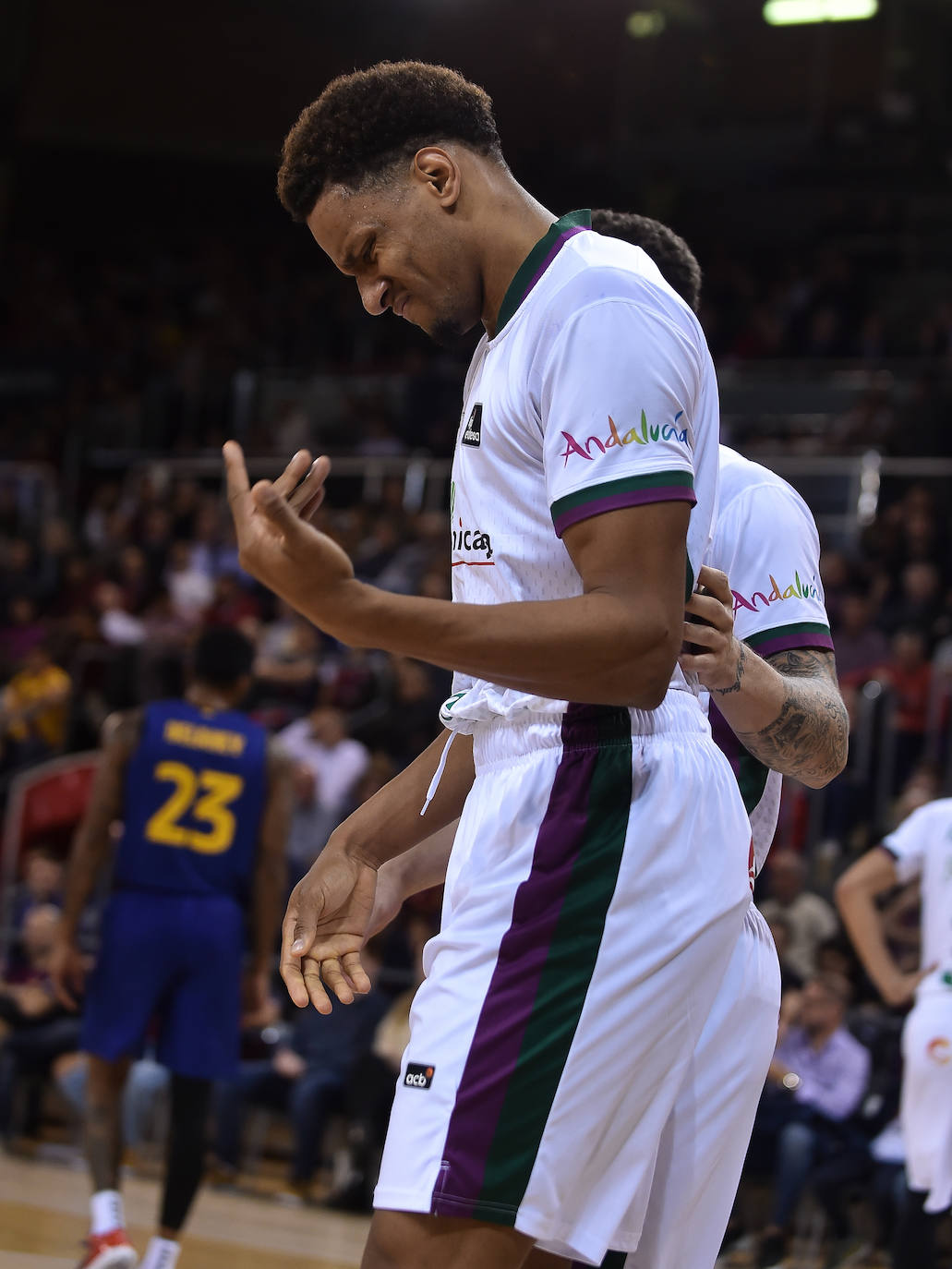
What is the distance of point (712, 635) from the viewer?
2221 mm

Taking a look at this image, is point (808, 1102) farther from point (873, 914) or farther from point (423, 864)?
point (423, 864)

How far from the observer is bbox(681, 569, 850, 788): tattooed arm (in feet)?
7.33

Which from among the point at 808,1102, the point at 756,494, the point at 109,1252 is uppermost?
the point at 756,494

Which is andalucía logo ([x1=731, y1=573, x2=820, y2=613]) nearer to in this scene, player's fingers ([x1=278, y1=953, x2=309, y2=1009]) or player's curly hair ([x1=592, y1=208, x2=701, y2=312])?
player's curly hair ([x1=592, y1=208, x2=701, y2=312])

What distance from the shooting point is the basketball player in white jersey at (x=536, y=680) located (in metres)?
2.04

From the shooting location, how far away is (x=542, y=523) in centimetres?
227

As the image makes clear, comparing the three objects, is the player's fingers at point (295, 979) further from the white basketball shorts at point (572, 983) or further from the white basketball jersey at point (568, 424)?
the white basketball jersey at point (568, 424)

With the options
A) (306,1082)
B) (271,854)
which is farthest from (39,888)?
(271,854)

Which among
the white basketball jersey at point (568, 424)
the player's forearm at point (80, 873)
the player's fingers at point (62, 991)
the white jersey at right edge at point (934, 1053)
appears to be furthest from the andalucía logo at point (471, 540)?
the player's fingers at point (62, 991)

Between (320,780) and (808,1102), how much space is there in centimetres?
418

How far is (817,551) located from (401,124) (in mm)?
1156

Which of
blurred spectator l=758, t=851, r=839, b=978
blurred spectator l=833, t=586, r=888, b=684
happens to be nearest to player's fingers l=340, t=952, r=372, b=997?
blurred spectator l=758, t=851, r=839, b=978

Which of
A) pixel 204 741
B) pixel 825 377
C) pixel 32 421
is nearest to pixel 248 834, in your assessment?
pixel 204 741

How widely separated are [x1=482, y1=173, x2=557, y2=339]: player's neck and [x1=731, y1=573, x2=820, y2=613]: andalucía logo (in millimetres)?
697
